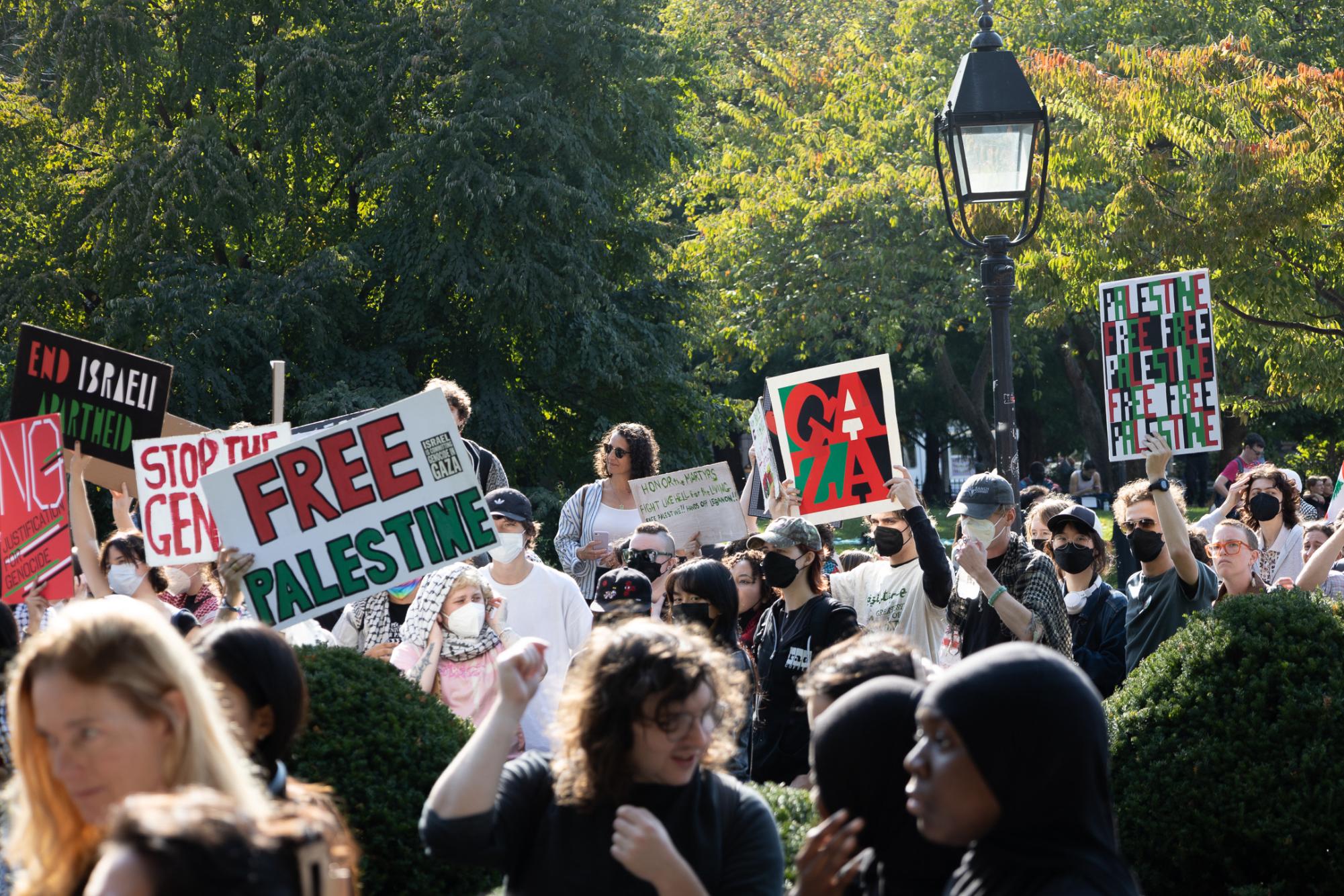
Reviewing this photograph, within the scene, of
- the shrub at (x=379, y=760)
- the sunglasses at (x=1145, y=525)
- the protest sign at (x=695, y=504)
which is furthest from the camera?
the protest sign at (x=695, y=504)

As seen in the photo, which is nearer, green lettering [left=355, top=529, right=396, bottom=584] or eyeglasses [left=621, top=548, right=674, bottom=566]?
green lettering [left=355, top=529, right=396, bottom=584]

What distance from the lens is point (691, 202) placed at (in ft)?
101

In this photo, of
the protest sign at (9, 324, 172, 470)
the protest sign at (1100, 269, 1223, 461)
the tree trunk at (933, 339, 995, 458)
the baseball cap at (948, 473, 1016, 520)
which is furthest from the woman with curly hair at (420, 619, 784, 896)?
the tree trunk at (933, 339, 995, 458)

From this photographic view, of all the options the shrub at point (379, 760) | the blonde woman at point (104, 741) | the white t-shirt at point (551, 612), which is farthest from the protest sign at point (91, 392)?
the blonde woman at point (104, 741)

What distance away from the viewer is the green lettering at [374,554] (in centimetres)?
643

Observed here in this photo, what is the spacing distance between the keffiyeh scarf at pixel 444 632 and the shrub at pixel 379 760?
116 centimetres

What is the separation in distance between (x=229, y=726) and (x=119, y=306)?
18123 mm

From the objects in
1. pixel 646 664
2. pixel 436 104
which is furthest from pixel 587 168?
pixel 646 664

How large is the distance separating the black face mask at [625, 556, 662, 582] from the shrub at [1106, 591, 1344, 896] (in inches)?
120

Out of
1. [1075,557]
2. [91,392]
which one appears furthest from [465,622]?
[91,392]

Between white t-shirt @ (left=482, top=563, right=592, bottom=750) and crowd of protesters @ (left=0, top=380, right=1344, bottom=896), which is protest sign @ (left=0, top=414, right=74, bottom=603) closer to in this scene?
crowd of protesters @ (left=0, top=380, right=1344, bottom=896)

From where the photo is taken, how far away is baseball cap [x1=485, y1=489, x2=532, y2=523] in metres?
7.41

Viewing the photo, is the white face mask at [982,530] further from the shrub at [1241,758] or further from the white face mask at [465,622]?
the white face mask at [465,622]

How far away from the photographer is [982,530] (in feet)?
20.9
